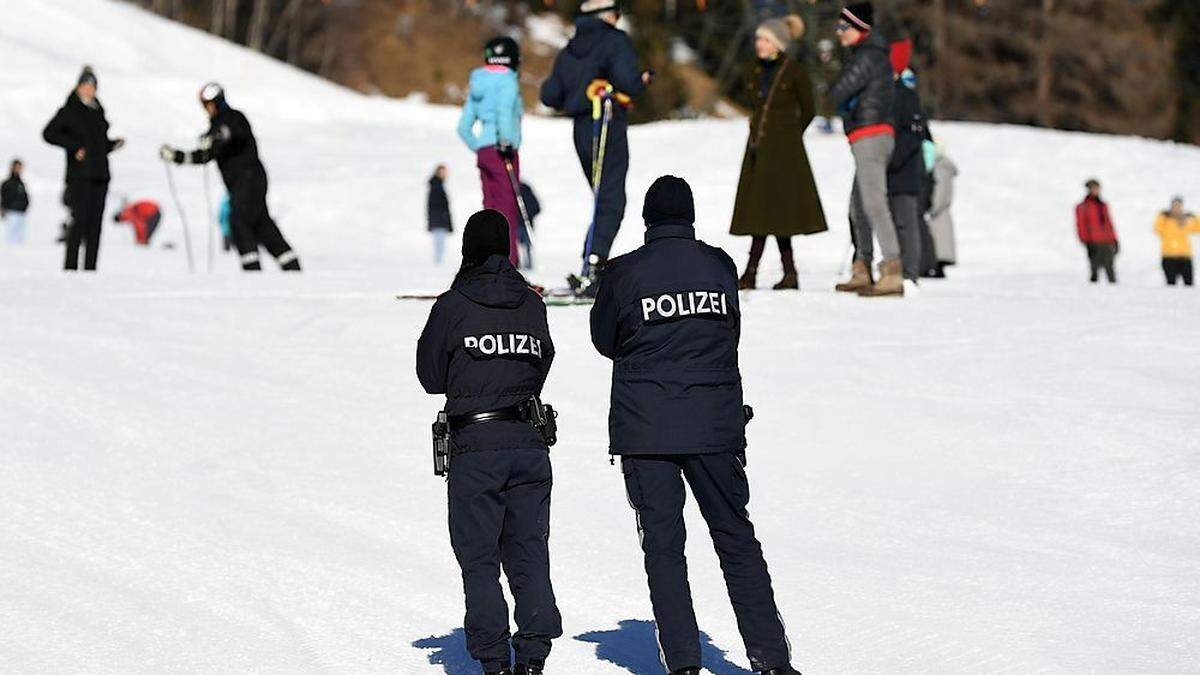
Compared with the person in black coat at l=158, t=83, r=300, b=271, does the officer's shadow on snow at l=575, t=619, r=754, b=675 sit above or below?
below

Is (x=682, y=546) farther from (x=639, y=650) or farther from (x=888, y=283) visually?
(x=888, y=283)

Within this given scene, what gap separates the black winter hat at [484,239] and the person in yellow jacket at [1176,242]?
1597 cm

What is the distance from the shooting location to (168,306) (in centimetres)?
1207

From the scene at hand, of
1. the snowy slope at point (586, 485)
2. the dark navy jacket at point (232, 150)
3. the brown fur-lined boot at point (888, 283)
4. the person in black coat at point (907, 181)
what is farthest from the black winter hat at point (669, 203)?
the dark navy jacket at point (232, 150)

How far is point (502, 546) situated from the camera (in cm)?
579

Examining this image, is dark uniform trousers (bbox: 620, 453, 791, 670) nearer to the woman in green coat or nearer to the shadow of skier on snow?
the shadow of skier on snow

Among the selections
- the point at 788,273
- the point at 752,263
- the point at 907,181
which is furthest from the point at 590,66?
the point at 907,181

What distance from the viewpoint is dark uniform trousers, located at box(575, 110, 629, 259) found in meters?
11.8

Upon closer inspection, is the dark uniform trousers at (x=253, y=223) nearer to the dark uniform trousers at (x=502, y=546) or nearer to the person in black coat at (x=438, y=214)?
the person in black coat at (x=438, y=214)

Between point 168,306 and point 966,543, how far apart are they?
19.8 ft

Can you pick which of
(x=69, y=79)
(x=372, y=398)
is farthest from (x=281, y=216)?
(x=372, y=398)

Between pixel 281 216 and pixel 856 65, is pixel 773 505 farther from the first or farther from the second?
pixel 281 216

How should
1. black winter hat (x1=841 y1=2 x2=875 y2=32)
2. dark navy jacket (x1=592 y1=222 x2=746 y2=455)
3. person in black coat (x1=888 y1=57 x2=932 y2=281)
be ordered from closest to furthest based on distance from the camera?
dark navy jacket (x1=592 y1=222 x2=746 y2=455)
black winter hat (x1=841 y1=2 x2=875 y2=32)
person in black coat (x1=888 y1=57 x2=932 y2=281)

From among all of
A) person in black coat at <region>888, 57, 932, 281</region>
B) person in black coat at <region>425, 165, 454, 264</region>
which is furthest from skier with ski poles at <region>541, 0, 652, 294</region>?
person in black coat at <region>425, 165, 454, 264</region>
